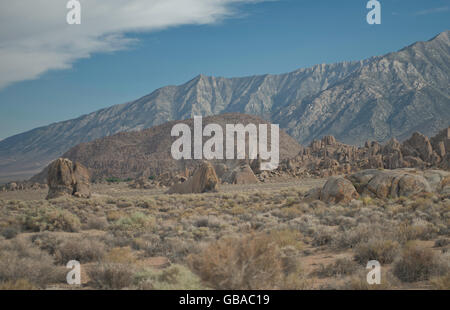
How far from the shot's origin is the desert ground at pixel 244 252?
6340 mm

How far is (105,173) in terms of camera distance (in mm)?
108000

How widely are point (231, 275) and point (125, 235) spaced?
27.0 ft

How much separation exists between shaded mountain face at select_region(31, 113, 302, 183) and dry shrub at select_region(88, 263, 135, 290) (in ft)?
296

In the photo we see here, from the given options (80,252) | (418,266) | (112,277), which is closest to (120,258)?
(80,252)

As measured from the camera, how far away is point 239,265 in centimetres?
604

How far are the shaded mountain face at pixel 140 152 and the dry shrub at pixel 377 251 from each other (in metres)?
90.1

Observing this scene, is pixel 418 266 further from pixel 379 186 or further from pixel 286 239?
pixel 379 186

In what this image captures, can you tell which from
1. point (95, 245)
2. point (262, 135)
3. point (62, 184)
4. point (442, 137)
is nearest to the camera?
point (95, 245)

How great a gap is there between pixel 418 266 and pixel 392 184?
44.2ft

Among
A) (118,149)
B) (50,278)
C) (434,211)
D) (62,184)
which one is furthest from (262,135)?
(50,278)

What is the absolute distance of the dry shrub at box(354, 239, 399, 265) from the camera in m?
8.86

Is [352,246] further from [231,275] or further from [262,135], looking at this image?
[262,135]

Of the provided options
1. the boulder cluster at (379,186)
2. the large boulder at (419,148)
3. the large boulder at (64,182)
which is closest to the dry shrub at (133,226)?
the boulder cluster at (379,186)

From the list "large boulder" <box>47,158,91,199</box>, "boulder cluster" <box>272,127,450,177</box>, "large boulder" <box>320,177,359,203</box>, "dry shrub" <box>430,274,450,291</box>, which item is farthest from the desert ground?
"boulder cluster" <box>272,127,450,177</box>
